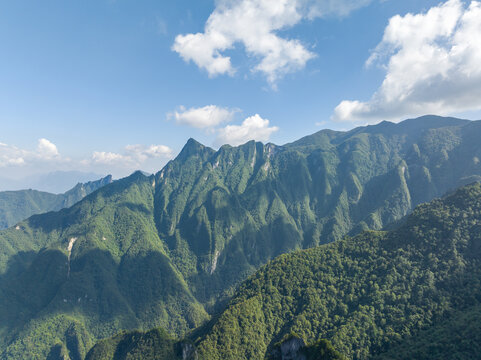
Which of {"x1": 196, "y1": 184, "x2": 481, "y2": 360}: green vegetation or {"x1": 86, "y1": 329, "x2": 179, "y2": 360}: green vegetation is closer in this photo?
{"x1": 196, "y1": 184, "x2": 481, "y2": 360}: green vegetation

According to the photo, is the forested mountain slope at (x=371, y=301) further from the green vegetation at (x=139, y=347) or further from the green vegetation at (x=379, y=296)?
the green vegetation at (x=139, y=347)

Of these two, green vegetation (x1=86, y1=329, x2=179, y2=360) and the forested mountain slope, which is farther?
green vegetation (x1=86, y1=329, x2=179, y2=360)

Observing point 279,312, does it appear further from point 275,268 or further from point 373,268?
point 373,268

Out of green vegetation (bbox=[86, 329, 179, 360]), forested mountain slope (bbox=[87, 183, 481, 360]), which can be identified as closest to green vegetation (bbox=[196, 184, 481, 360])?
forested mountain slope (bbox=[87, 183, 481, 360])

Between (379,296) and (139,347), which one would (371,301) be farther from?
(139,347)

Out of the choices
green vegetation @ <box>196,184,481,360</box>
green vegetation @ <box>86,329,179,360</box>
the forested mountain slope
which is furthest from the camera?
green vegetation @ <box>86,329,179,360</box>

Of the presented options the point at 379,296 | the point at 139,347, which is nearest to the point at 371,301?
the point at 379,296

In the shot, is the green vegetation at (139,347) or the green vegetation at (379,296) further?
the green vegetation at (139,347)

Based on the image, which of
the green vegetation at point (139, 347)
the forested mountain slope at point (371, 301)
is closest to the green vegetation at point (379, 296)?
the forested mountain slope at point (371, 301)

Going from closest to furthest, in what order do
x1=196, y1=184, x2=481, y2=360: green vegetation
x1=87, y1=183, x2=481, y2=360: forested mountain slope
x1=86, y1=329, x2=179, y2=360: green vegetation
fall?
x1=196, y1=184, x2=481, y2=360: green vegetation → x1=87, y1=183, x2=481, y2=360: forested mountain slope → x1=86, y1=329, x2=179, y2=360: green vegetation

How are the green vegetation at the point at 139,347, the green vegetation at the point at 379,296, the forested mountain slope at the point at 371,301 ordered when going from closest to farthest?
the green vegetation at the point at 379,296 → the forested mountain slope at the point at 371,301 → the green vegetation at the point at 139,347

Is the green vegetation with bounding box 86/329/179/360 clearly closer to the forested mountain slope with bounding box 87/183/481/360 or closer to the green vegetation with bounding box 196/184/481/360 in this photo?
the forested mountain slope with bounding box 87/183/481/360
